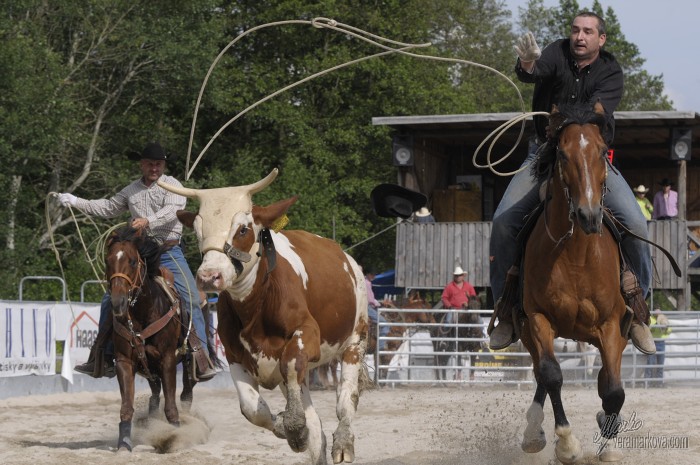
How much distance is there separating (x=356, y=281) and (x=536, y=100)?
6.70ft

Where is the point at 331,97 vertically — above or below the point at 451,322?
above

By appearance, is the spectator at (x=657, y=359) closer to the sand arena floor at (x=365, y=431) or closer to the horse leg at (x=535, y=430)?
the sand arena floor at (x=365, y=431)

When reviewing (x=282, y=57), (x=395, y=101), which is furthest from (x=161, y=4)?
(x=395, y=101)

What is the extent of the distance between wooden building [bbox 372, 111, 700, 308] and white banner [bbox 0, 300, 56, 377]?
11475mm

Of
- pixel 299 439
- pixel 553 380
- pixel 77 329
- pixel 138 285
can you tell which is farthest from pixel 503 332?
pixel 77 329

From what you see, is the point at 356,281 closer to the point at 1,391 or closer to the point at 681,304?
the point at 1,391

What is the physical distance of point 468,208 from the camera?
28.8m

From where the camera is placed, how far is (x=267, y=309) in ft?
24.2

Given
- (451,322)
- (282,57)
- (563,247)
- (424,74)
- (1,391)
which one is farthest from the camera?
(424,74)

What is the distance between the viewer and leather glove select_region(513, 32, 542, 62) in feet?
24.0

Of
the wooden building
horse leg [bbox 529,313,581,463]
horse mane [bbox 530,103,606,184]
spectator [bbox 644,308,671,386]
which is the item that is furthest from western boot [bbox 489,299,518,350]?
the wooden building

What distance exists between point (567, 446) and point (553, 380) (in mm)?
452

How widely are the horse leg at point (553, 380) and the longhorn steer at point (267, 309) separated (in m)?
1.47

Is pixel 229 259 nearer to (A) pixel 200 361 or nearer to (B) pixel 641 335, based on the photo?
(B) pixel 641 335
